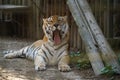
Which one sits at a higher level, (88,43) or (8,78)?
(88,43)

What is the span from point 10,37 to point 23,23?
25 centimetres

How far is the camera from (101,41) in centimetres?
269

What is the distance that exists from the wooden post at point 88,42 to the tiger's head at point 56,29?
4.8 inches

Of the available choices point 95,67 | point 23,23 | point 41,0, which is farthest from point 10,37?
point 95,67

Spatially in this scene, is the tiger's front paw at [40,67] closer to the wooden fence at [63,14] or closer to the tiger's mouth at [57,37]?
the tiger's mouth at [57,37]

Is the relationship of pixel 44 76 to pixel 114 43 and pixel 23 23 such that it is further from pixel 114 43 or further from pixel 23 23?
pixel 23 23

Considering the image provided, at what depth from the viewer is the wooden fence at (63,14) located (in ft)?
11.4

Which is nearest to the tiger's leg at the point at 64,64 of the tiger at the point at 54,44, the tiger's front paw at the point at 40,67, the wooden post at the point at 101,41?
the tiger at the point at 54,44

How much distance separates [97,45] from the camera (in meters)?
2.72

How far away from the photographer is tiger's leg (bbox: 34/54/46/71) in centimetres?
280

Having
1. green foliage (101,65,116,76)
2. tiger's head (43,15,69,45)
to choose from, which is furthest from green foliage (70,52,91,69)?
green foliage (101,65,116,76)

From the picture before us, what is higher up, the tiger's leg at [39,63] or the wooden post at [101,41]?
the wooden post at [101,41]

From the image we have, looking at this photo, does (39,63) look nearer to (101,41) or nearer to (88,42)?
(88,42)

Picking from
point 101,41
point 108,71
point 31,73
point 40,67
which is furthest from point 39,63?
point 108,71
